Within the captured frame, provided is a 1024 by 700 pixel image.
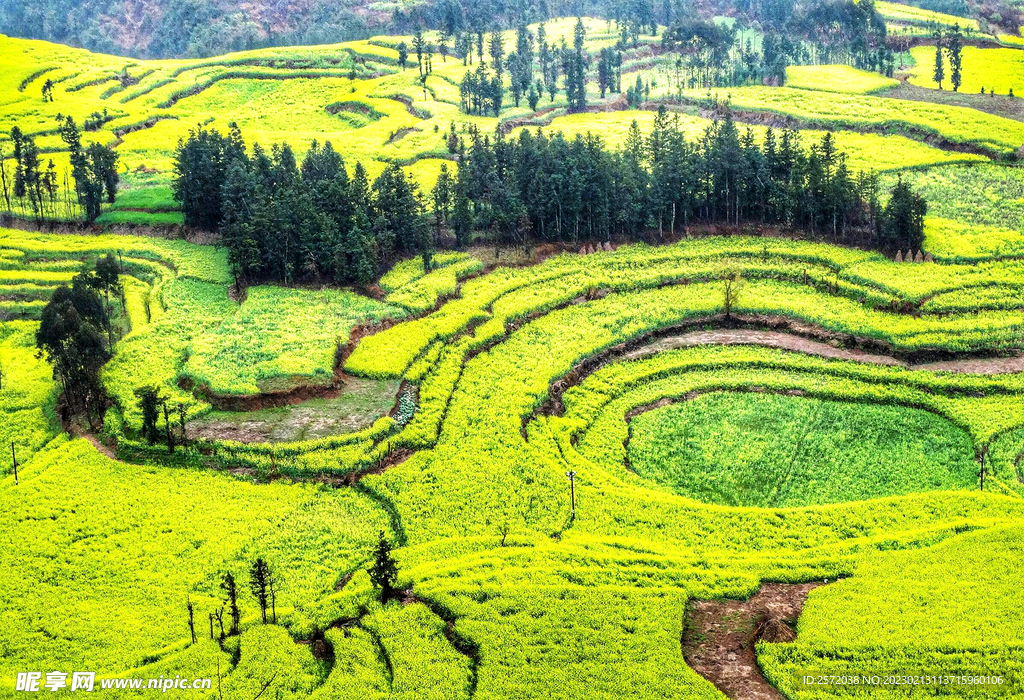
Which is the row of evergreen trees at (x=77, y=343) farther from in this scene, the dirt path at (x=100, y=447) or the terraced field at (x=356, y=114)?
the terraced field at (x=356, y=114)

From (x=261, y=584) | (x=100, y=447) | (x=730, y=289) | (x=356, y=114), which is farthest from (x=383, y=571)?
(x=356, y=114)

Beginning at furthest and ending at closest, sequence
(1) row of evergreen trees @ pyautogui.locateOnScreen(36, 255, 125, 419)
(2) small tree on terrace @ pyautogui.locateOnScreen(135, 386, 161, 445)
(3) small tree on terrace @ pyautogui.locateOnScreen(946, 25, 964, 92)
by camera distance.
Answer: (3) small tree on terrace @ pyautogui.locateOnScreen(946, 25, 964, 92), (1) row of evergreen trees @ pyautogui.locateOnScreen(36, 255, 125, 419), (2) small tree on terrace @ pyautogui.locateOnScreen(135, 386, 161, 445)

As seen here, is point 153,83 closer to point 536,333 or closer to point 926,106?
point 536,333

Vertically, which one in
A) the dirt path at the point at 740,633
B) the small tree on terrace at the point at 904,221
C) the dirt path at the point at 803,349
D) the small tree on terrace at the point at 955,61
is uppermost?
the small tree on terrace at the point at 955,61

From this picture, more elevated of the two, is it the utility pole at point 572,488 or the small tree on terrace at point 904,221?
the small tree on terrace at point 904,221

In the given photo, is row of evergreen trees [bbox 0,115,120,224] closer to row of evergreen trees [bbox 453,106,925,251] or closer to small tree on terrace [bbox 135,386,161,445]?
row of evergreen trees [bbox 453,106,925,251]

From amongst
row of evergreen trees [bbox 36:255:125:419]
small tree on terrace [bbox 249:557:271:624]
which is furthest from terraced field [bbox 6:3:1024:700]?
row of evergreen trees [bbox 36:255:125:419]

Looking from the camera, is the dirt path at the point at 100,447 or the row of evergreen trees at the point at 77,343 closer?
the dirt path at the point at 100,447

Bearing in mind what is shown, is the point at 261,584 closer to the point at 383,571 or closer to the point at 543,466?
the point at 383,571

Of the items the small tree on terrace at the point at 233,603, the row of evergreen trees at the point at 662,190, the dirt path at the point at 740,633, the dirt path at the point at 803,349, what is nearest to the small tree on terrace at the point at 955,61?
the row of evergreen trees at the point at 662,190
